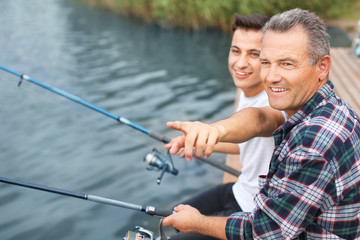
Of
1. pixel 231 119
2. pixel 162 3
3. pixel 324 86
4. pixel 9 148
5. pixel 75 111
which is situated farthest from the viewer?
pixel 162 3

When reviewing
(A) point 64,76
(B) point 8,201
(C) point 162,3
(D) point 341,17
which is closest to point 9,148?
(B) point 8,201

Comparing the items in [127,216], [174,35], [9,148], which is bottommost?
[127,216]

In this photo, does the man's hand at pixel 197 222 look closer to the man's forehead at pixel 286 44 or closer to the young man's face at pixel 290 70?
the young man's face at pixel 290 70

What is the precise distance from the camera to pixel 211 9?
38.7ft

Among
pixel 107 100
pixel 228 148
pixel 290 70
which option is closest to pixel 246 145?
pixel 228 148

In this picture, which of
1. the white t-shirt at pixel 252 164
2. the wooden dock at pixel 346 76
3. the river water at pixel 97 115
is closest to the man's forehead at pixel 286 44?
the white t-shirt at pixel 252 164

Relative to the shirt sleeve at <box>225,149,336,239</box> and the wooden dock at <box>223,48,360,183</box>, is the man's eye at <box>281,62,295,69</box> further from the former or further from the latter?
the wooden dock at <box>223,48,360,183</box>

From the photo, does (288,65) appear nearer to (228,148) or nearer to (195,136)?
(195,136)

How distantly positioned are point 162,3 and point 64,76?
5.35 m

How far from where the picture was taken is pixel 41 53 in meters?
9.76

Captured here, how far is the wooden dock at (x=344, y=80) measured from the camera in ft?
12.4

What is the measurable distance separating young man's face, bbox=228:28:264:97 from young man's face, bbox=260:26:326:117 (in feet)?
2.29

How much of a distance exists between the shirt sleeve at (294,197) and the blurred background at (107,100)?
7.34ft

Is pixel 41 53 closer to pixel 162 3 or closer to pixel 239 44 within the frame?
pixel 162 3
